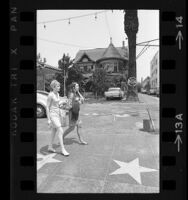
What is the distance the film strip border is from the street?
2.07 ft

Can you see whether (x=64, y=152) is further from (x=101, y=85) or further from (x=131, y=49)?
(x=131, y=49)

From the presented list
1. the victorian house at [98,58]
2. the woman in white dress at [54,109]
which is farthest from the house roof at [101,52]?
the woman in white dress at [54,109]

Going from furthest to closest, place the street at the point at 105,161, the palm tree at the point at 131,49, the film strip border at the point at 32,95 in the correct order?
the palm tree at the point at 131,49 < the street at the point at 105,161 < the film strip border at the point at 32,95

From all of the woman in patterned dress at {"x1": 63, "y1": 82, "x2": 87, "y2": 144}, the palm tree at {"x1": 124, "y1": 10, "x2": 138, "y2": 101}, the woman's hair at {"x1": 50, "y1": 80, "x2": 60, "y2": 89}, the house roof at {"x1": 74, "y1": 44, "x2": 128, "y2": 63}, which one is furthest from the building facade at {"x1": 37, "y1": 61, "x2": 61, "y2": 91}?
the palm tree at {"x1": 124, "y1": 10, "x2": 138, "y2": 101}

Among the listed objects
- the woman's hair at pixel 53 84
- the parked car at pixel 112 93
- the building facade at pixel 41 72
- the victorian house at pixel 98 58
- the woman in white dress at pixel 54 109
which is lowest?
the woman in white dress at pixel 54 109

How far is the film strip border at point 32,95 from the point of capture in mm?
3002

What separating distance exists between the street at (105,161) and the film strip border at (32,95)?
63 centimetres

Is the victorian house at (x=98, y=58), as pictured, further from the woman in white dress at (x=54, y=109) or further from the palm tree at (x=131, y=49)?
the woman in white dress at (x=54, y=109)

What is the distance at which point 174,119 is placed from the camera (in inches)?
119

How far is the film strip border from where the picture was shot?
9.85 feet

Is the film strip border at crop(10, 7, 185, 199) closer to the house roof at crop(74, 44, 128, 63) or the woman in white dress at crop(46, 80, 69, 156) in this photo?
the house roof at crop(74, 44, 128, 63)

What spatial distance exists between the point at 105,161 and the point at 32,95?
7.19ft
